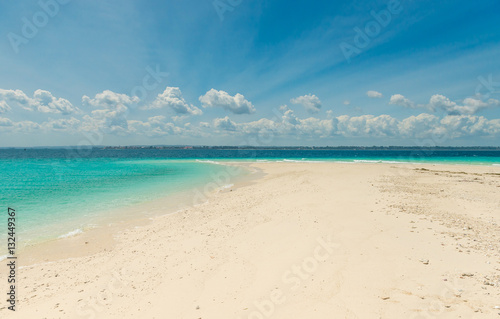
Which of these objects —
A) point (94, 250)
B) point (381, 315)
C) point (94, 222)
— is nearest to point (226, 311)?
point (381, 315)

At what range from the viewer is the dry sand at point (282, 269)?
5418mm

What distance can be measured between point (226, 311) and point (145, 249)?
5.26 meters

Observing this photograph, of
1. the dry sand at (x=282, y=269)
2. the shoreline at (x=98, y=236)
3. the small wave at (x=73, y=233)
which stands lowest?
the shoreline at (x=98, y=236)

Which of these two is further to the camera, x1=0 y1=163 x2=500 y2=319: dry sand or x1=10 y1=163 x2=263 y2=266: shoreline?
x1=10 y1=163 x2=263 y2=266: shoreline

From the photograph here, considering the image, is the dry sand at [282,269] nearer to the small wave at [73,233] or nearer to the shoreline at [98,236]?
the shoreline at [98,236]

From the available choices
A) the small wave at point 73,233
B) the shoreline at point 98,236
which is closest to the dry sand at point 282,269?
the shoreline at point 98,236

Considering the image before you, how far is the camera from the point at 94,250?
9.56m

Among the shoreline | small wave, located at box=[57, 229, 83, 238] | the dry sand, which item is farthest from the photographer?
small wave, located at box=[57, 229, 83, 238]

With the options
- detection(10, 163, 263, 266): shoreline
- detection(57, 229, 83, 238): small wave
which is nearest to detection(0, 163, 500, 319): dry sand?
detection(10, 163, 263, 266): shoreline

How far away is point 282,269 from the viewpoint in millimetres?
7066

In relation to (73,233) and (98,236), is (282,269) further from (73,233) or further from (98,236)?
(73,233)

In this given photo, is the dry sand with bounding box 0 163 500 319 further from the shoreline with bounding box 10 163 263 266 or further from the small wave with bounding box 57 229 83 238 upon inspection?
the small wave with bounding box 57 229 83 238

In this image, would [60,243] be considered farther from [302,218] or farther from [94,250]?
[302,218]

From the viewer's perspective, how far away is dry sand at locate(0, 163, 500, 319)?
17.8 feet
